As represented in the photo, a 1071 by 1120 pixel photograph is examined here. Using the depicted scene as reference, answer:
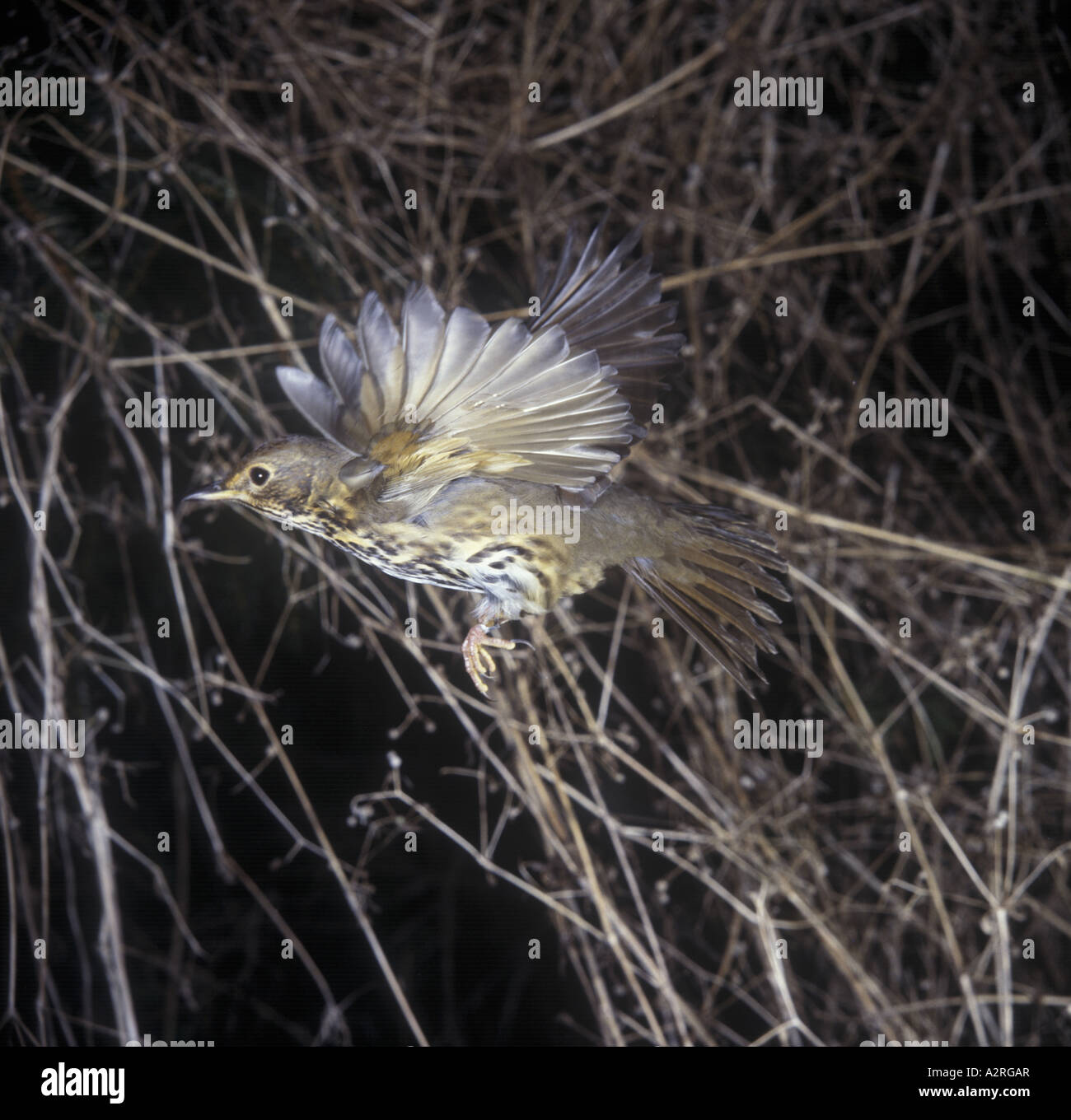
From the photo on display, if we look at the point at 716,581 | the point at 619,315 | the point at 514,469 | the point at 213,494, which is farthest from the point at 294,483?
the point at 716,581

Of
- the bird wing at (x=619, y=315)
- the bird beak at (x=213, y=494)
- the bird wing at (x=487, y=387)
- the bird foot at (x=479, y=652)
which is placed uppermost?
the bird wing at (x=619, y=315)

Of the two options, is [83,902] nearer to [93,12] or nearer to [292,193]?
[292,193]

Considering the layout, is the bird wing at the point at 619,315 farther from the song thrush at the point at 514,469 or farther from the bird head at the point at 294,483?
the bird head at the point at 294,483

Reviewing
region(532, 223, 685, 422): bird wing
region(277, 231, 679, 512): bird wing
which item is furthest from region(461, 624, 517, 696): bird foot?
region(532, 223, 685, 422): bird wing

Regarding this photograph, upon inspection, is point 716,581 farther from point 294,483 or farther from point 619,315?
point 294,483

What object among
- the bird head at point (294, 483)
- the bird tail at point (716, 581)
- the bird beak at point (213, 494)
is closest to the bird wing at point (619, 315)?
the bird tail at point (716, 581)

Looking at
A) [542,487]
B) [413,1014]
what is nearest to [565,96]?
[542,487]

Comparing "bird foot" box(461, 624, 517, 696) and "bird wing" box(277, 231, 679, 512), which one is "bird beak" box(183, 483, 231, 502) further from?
"bird foot" box(461, 624, 517, 696)
